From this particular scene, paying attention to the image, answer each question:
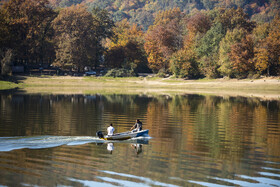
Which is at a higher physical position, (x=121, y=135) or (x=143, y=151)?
(x=121, y=135)

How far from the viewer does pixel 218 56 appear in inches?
3890

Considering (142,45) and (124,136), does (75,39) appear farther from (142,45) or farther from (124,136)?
(124,136)

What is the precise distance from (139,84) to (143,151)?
74.6m

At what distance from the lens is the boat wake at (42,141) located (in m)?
23.2

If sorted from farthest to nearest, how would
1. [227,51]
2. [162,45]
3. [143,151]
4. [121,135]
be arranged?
[162,45] → [227,51] → [121,135] → [143,151]

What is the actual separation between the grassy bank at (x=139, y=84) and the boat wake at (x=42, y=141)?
58942 millimetres

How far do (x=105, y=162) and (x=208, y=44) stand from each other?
290ft

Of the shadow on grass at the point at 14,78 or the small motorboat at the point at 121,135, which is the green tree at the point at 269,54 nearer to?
the shadow on grass at the point at 14,78

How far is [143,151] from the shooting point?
74.2 feet

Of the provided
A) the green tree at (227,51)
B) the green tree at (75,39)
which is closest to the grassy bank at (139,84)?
the green tree at (227,51)

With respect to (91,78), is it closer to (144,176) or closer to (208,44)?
(208,44)

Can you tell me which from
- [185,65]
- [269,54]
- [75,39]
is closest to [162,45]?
[185,65]

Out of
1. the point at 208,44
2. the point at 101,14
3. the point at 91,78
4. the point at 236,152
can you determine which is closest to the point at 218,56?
the point at 208,44

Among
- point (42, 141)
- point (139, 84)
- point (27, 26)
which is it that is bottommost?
point (42, 141)
